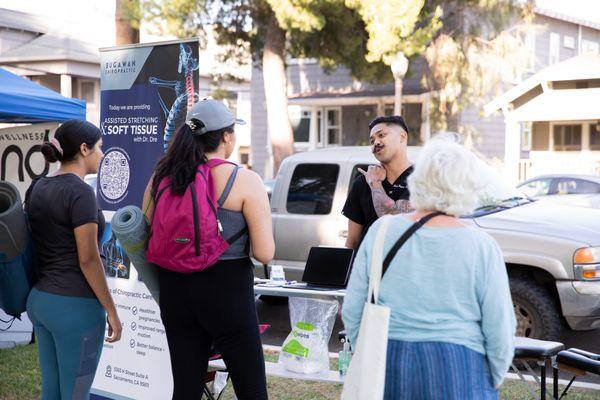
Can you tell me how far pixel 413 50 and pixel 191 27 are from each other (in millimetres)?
6578

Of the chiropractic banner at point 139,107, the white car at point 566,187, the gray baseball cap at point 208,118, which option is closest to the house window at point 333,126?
the white car at point 566,187

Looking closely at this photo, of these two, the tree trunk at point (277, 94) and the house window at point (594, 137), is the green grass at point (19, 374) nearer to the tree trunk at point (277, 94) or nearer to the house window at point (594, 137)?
the tree trunk at point (277, 94)

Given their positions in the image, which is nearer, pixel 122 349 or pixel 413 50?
pixel 122 349

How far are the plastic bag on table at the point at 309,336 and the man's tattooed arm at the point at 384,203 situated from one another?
63 centimetres

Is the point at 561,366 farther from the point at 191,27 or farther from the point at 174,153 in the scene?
the point at 191,27

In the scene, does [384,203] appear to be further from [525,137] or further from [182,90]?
[525,137]

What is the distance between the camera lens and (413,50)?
19734 millimetres

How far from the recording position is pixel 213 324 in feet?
11.5

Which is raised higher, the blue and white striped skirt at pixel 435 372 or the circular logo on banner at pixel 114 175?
the circular logo on banner at pixel 114 175

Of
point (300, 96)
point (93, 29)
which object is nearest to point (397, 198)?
point (300, 96)

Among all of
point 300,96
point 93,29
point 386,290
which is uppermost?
point 93,29

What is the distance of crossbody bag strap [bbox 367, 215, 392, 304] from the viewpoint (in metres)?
2.88

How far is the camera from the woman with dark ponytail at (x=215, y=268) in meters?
3.50

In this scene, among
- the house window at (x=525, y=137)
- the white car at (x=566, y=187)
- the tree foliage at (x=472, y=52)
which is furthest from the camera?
the house window at (x=525, y=137)
